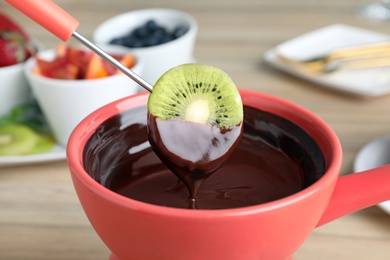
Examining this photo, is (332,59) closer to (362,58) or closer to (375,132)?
(362,58)

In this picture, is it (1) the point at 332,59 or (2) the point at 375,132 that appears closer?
(2) the point at 375,132

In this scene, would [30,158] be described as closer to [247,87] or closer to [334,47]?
[247,87]

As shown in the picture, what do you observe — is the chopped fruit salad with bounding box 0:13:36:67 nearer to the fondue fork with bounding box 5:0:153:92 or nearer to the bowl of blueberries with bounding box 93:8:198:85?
the bowl of blueberries with bounding box 93:8:198:85

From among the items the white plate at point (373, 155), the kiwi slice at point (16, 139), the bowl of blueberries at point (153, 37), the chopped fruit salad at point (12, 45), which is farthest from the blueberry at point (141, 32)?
the white plate at point (373, 155)

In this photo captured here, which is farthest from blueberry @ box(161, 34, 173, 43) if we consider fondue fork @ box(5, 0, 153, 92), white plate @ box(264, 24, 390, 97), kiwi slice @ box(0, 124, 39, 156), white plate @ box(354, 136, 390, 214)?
fondue fork @ box(5, 0, 153, 92)

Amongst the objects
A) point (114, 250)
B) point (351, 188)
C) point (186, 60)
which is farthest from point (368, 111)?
point (114, 250)
